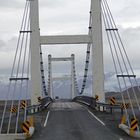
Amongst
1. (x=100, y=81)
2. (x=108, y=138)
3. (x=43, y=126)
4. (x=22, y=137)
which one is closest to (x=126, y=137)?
(x=108, y=138)

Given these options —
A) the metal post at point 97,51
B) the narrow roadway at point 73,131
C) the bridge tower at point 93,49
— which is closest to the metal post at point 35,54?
the bridge tower at point 93,49

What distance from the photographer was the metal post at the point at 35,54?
47.7 m

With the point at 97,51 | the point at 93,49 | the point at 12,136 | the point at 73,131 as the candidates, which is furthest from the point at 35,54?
the point at 12,136

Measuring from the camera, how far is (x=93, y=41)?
4816 cm

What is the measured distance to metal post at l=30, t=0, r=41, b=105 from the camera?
157 feet

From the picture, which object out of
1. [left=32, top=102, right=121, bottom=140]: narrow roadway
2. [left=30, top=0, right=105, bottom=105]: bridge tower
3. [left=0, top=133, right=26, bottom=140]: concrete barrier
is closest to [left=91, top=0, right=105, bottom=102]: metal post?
[left=30, top=0, right=105, bottom=105]: bridge tower

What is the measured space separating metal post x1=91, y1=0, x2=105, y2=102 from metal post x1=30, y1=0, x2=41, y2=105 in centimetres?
480

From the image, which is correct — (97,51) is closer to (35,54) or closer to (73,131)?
(35,54)

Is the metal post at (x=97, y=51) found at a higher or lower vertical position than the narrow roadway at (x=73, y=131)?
higher

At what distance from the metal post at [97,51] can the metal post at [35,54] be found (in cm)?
480

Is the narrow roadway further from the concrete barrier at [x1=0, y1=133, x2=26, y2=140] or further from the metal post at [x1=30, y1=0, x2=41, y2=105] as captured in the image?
the metal post at [x1=30, y1=0, x2=41, y2=105]

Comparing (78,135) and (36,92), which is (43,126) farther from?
(36,92)

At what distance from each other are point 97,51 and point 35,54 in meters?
5.35

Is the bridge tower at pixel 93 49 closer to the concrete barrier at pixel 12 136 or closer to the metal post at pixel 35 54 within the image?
the metal post at pixel 35 54
